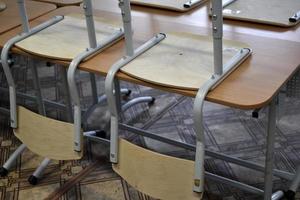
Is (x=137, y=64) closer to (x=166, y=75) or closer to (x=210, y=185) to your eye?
(x=166, y=75)

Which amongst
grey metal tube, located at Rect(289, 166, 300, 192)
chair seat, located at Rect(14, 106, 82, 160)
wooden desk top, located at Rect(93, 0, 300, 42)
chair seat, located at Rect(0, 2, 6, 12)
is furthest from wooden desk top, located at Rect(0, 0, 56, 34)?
grey metal tube, located at Rect(289, 166, 300, 192)

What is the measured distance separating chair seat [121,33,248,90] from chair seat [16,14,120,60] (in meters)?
0.27

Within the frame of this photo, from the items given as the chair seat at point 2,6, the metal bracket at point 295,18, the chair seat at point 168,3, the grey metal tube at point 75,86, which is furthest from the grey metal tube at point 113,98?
the chair seat at point 2,6

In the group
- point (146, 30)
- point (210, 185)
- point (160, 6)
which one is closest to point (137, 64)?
point (146, 30)

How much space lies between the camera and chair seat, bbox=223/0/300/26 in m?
1.88

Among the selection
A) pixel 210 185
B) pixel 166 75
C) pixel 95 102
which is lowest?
pixel 210 185

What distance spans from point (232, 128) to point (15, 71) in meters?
1.74

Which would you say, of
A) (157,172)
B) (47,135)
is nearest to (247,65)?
(157,172)

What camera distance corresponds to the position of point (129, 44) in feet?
5.45

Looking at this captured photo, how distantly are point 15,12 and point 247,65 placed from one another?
50.6 inches

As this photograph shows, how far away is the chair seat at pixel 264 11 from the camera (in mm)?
1881

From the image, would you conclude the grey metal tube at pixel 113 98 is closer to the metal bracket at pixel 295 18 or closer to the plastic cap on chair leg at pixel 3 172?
the metal bracket at pixel 295 18

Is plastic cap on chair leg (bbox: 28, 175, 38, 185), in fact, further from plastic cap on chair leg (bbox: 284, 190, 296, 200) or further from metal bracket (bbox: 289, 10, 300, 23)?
metal bracket (bbox: 289, 10, 300, 23)

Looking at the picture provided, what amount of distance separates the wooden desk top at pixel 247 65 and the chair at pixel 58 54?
0.22 feet
